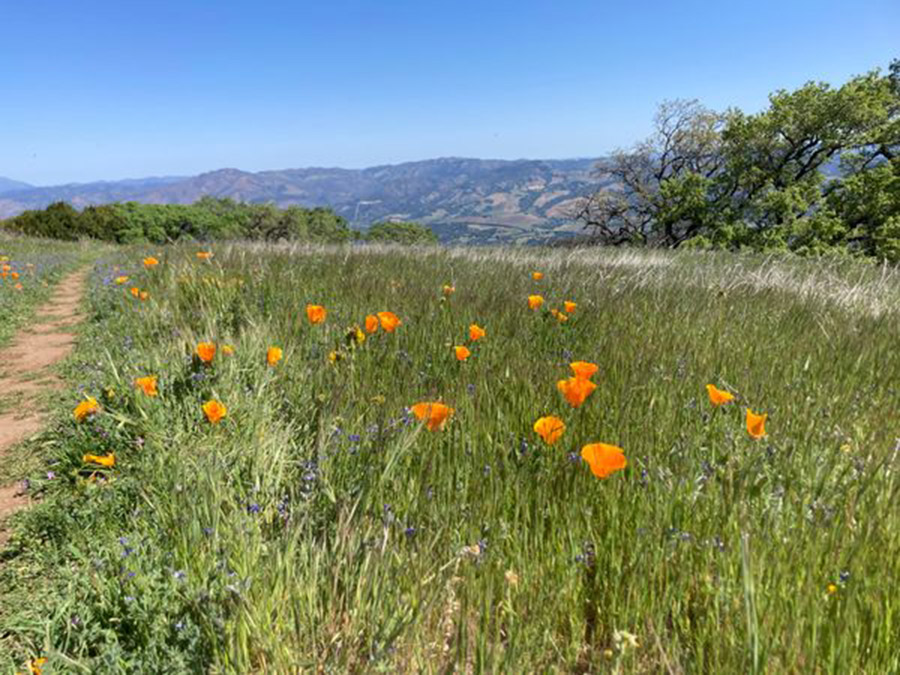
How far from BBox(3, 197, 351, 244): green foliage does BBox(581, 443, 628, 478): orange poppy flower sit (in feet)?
122

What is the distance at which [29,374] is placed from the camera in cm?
423

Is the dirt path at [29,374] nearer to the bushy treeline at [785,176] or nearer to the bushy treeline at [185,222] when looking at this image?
the bushy treeline at [785,176]

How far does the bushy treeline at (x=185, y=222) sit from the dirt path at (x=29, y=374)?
90.6 ft

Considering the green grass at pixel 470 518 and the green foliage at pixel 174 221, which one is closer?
the green grass at pixel 470 518

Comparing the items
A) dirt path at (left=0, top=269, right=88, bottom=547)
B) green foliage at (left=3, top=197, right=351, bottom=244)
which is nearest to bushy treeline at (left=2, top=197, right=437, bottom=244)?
green foliage at (left=3, top=197, right=351, bottom=244)

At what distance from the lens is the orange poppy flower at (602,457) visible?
1.29 metres

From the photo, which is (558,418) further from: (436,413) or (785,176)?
(785,176)

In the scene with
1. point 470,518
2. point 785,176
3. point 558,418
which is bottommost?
point 470,518

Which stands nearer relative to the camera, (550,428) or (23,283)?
(550,428)

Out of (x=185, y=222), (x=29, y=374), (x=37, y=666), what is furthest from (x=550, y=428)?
(x=185, y=222)

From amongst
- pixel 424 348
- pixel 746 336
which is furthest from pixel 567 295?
pixel 424 348

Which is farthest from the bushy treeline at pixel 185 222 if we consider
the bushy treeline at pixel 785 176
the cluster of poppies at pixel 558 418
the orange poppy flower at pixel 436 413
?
the orange poppy flower at pixel 436 413

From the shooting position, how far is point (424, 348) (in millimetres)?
2967

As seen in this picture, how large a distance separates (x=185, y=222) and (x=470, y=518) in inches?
3035
